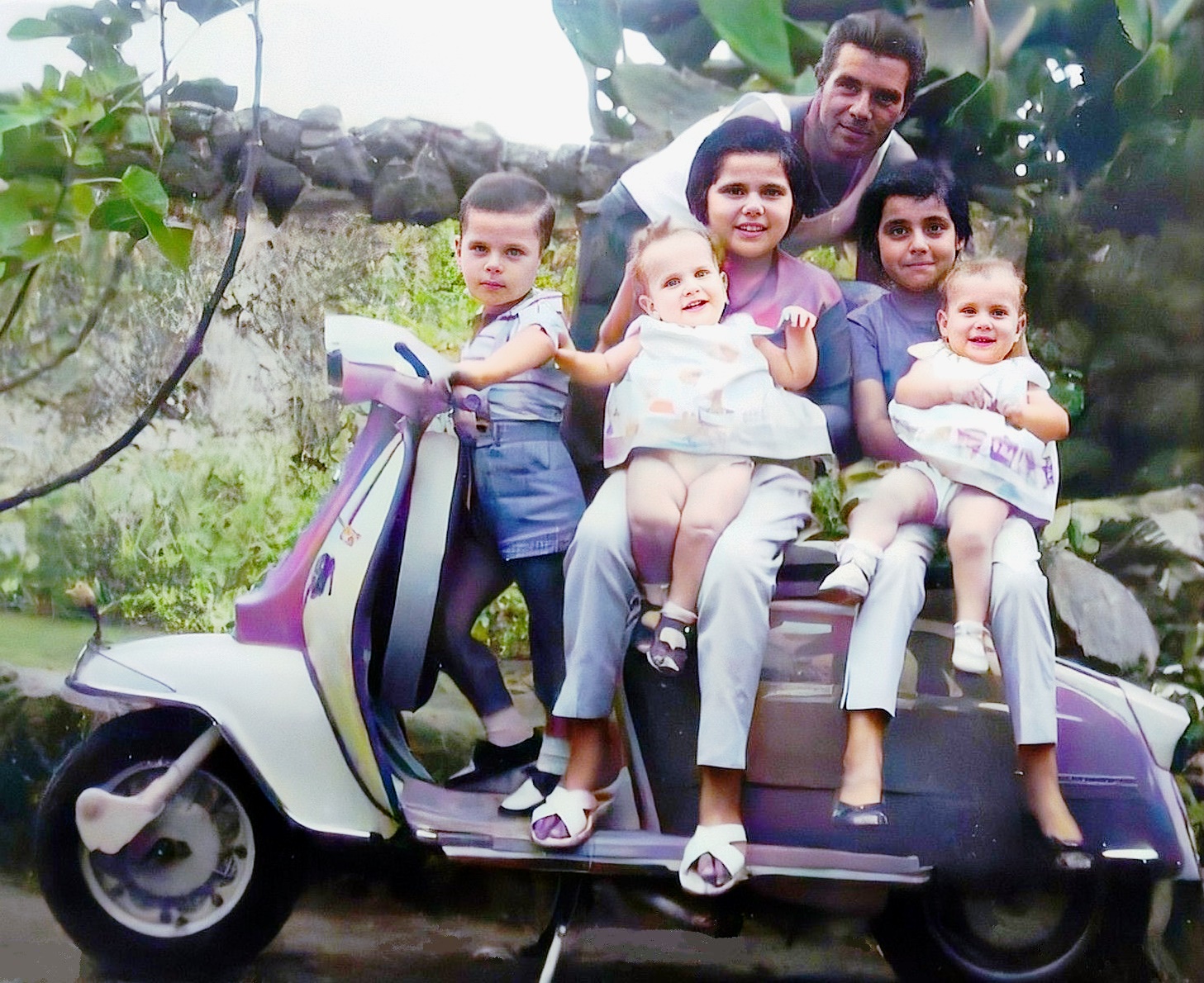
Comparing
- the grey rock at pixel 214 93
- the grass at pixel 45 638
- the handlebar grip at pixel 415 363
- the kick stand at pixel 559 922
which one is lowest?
the kick stand at pixel 559 922

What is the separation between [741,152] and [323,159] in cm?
90

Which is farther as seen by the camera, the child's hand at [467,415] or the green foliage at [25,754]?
the green foliage at [25,754]

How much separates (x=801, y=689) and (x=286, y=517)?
3.75 feet

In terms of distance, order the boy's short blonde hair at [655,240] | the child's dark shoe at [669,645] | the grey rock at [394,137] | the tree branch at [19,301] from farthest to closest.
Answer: the tree branch at [19,301], the grey rock at [394,137], the boy's short blonde hair at [655,240], the child's dark shoe at [669,645]

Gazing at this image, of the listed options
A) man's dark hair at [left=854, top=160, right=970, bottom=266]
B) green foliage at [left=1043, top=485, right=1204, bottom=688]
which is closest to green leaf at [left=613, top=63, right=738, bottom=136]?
man's dark hair at [left=854, top=160, right=970, bottom=266]

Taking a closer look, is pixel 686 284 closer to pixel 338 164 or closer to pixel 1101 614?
pixel 338 164

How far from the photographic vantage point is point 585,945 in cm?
231

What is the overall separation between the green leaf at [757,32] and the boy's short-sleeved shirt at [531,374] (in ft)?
2.12

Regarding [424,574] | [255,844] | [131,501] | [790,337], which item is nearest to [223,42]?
[131,501]

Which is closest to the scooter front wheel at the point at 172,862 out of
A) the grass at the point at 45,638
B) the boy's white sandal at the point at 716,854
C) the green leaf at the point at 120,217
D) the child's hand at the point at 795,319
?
the grass at the point at 45,638

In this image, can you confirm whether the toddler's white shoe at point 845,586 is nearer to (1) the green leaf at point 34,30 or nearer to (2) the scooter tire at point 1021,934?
(2) the scooter tire at point 1021,934

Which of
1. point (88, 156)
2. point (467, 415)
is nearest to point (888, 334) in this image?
point (467, 415)

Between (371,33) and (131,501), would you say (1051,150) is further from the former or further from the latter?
(131,501)

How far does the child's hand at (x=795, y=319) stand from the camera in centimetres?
219
